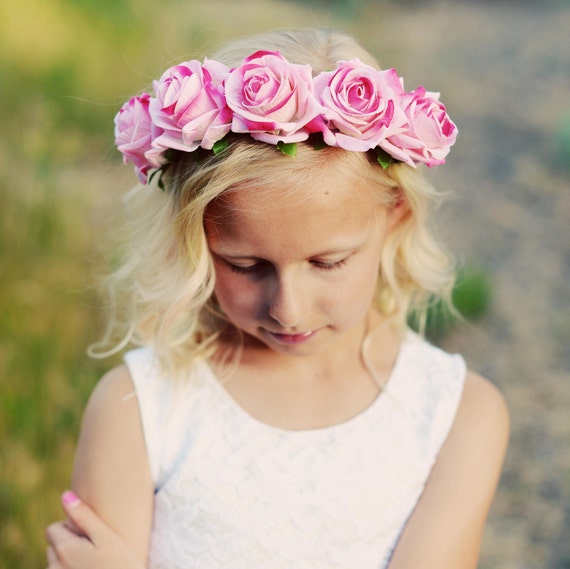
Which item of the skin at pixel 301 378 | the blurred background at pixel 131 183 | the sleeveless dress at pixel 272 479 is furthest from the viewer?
the blurred background at pixel 131 183

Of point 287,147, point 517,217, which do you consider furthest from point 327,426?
point 517,217

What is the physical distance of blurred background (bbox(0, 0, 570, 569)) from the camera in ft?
10.6

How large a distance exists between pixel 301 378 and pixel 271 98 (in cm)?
77

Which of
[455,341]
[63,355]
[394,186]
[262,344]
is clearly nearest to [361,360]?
[262,344]

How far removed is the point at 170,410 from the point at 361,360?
50 centimetres

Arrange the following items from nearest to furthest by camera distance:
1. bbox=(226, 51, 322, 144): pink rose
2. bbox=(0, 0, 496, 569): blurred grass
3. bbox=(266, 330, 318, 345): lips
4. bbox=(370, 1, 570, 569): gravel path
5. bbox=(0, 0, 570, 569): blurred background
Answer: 1. bbox=(226, 51, 322, 144): pink rose
2. bbox=(266, 330, 318, 345): lips
3. bbox=(0, 0, 496, 569): blurred grass
4. bbox=(0, 0, 570, 569): blurred background
5. bbox=(370, 1, 570, 569): gravel path

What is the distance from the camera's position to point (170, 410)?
2092 mm

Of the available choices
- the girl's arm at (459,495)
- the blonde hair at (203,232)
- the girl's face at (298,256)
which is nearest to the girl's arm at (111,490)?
the blonde hair at (203,232)

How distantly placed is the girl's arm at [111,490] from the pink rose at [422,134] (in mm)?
852

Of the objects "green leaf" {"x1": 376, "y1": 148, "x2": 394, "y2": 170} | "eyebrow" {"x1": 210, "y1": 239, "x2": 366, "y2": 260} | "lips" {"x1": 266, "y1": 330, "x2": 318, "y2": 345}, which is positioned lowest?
"lips" {"x1": 266, "y1": 330, "x2": 318, "y2": 345}

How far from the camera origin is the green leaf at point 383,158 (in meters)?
1.86

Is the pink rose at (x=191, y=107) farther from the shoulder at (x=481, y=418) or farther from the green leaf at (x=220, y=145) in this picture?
the shoulder at (x=481, y=418)

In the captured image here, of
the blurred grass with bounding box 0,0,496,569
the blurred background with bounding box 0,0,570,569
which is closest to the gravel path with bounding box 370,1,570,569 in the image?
the blurred background with bounding box 0,0,570,569

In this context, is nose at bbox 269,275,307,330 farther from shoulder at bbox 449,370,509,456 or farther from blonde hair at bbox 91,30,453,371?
shoulder at bbox 449,370,509,456
